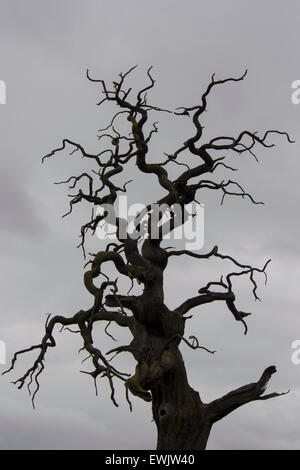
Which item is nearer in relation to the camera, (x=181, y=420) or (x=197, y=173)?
(x=181, y=420)

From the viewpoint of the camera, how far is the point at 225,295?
55.0 feet

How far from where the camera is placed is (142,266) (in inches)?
618

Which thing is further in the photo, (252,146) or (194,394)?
(252,146)

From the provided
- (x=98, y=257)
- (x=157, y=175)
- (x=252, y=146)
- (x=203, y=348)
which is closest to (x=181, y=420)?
(x=203, y=348)

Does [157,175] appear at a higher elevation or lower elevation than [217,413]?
higher

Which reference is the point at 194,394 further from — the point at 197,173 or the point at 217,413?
the point at 197,173

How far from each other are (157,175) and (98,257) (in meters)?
3.08

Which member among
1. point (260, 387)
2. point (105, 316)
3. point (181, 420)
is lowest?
point (181, 420)
